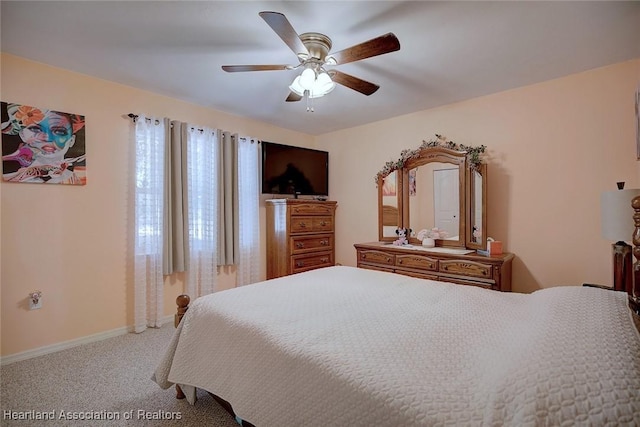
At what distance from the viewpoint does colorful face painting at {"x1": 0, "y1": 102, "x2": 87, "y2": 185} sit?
7.54 ft

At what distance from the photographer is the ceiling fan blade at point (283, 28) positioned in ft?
4.59

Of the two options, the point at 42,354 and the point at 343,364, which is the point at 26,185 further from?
the point at 343,364

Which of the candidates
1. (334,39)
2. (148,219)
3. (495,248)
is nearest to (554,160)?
(495,248)

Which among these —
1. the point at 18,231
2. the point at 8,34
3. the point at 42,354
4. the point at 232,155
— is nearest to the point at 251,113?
the point at 232,155

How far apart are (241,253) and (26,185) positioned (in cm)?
212

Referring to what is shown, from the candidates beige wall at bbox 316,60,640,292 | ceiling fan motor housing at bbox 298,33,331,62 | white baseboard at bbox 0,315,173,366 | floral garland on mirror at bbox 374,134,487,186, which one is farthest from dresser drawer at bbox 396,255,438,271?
white baseboard at bbox 0,315,173,366

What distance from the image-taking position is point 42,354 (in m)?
2.44

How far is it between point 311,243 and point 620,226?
9.96ft

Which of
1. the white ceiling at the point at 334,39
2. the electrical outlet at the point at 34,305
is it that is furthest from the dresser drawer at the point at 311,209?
the electrical outlet at the point at 34,305

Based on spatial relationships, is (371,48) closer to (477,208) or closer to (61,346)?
(477,208)

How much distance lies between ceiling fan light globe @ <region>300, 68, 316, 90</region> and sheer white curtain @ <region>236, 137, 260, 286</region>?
6.30ft

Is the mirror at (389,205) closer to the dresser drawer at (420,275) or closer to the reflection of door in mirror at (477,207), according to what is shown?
the dresser drawer at (420,275)

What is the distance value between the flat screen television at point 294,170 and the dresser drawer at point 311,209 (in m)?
0.24

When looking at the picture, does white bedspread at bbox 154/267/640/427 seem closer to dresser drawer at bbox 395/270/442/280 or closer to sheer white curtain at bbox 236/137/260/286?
dresser drawer at bbox 395/270/442/280
